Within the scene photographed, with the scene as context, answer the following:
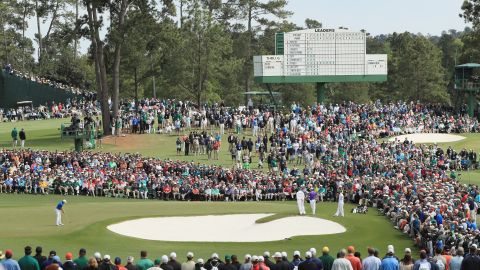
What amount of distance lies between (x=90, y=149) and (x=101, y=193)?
14.4 metres

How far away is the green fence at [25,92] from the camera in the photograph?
8300 centimetres

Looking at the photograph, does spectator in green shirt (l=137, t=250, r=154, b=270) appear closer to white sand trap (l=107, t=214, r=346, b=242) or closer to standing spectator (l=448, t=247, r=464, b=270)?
standing spectator (l=448, t=247, r=464, b=270)

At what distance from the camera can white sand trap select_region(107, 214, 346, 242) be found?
1316 inches

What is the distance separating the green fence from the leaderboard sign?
23.0m

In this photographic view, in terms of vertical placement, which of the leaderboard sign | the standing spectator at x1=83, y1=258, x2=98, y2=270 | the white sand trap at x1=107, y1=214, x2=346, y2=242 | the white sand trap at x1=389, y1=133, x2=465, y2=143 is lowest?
the white sand trap at x1=107, y1=214, x2=346, y2=242

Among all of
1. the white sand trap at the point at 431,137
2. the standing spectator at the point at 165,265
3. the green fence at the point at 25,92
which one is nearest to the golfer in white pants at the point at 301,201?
the standing spectator at the point at 165,265

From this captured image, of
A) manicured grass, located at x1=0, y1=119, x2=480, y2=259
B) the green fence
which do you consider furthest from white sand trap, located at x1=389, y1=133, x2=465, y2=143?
the green fence

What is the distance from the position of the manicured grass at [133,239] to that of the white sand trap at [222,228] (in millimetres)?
707

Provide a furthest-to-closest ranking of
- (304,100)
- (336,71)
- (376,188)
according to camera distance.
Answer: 1. (304,100)
2. (336,71)
3. (376,188)

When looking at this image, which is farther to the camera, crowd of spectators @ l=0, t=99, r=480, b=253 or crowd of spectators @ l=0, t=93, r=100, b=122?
crowd of spectators @ l=0, t=93, r=100, b=122

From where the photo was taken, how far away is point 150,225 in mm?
35469

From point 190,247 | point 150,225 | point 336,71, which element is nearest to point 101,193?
point 150,225

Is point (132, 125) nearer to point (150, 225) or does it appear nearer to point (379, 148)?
point (379, 148)

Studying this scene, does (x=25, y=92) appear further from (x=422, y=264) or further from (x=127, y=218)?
(x=422, y=264)
